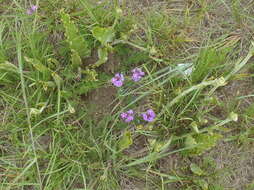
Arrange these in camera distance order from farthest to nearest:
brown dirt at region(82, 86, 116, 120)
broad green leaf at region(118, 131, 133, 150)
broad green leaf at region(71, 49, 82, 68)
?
brown dirt at region(82, 86, 116, 120) < broad green leaf at region(71, 49, 82, 68) < broad green leaf at region(118, 131, 133, 150)

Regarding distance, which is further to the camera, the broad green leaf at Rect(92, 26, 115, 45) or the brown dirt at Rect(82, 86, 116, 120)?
the brown dirt at Rect(82, 86, 116, 120)

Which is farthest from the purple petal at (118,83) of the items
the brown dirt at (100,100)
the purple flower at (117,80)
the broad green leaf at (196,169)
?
the broad green leaf at (196,169)

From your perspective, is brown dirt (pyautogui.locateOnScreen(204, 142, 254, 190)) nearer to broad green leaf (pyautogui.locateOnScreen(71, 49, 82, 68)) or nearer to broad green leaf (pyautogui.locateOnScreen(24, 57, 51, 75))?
broad green leaf (pyautogui.locateOnScreen(71, 49, 82, 68))

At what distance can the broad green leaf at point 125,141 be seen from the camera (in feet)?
5.26

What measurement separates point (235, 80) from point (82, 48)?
85 cm

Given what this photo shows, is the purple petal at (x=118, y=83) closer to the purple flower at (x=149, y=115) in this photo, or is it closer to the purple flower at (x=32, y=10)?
the purple flower at (x=149, y=115)

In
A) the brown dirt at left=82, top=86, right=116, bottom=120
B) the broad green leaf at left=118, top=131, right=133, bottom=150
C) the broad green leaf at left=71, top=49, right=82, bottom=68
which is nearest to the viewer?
the broad green leaf at left=118, top=131, right=133, bottom=150

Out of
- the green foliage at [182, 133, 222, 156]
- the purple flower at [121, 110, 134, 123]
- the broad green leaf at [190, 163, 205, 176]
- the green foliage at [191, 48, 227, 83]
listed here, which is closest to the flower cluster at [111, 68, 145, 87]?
the purple flower at [121, 110, 134, 123]

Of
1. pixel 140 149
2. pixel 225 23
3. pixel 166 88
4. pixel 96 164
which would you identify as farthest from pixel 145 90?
pixel 225 23

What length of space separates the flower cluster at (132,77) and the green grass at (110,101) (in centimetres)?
4

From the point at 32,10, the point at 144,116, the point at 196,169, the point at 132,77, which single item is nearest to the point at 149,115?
the point at 144,116

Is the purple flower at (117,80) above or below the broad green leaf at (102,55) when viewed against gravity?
below

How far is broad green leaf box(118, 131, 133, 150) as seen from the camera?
160 centimetres

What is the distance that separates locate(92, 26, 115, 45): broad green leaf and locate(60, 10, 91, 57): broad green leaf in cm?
7
